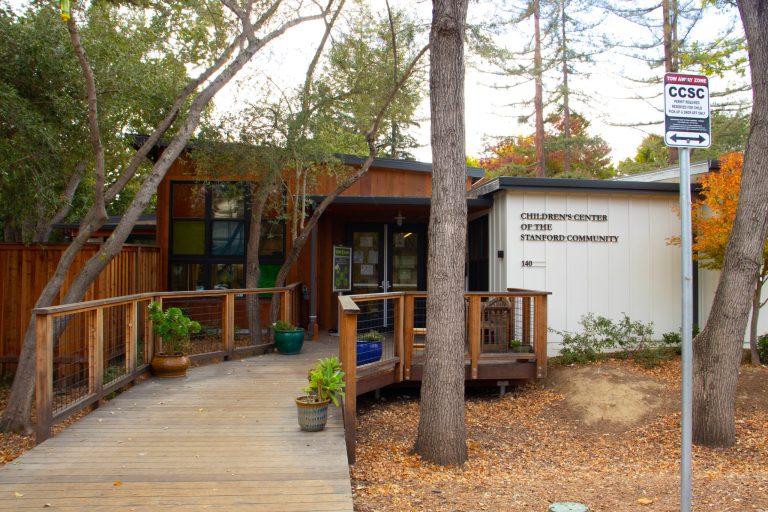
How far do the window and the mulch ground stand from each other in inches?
168

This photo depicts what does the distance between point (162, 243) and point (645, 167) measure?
784 inches

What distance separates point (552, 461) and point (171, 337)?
446 cm

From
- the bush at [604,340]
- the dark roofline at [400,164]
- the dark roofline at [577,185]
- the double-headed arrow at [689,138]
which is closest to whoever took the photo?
the double-headed arrow at [689,138]

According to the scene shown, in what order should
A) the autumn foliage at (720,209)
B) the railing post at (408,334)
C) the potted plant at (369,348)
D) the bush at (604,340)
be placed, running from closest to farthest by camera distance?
the potted plant at (369,348) < the railing post at (408,334) < the autumn foliage at (720,209) < the bush at (604,340)

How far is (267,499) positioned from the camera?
391 centimetres

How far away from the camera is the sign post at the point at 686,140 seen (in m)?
3.22

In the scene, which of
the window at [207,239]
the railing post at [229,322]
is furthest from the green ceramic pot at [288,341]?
the window at [207,239]

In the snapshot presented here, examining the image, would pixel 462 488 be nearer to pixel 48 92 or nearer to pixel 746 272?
pixel 746 272

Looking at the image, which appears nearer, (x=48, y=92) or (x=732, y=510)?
→ (x=732, y=510)

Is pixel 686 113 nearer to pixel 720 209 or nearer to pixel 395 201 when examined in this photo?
pixel 720 209

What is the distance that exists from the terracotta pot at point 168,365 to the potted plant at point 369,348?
6.93 feet

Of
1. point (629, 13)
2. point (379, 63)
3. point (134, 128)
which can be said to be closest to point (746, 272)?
point (379, 63)

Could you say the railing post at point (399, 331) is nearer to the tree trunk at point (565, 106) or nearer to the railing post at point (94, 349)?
the railing post at point (94, 349)

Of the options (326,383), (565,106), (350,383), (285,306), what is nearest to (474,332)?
(350,383)
